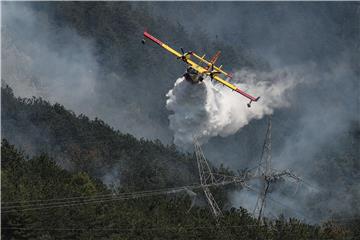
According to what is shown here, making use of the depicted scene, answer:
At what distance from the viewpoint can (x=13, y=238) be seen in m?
82.9

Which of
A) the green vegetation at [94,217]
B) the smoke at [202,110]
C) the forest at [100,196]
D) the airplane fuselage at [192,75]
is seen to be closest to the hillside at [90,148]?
the forest at [100,196]

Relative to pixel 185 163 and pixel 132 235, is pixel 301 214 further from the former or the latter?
pixel 132 235

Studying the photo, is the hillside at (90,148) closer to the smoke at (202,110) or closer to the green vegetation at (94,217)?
the smoke at (202,110)

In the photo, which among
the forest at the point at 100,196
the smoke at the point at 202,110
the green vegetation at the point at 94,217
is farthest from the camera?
the smoke at the point at 202,110

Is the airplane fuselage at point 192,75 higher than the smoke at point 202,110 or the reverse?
the reverse

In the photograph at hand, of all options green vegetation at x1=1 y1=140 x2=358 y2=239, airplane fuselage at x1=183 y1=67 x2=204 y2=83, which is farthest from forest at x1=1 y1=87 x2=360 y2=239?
airplane fuselage at x1=183 y1=67 x2=204 y2=83

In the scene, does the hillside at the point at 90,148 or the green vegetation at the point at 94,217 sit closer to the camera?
the green vegetation at the point at 94,217

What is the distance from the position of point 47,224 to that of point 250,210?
7971cm

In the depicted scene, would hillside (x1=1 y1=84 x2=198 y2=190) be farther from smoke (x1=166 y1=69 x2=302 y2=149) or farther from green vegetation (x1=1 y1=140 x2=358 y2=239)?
green vegetation (x1=1 y1=140 x2=358 y2=239)

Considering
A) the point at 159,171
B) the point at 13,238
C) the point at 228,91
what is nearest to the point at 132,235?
the point at 13,238

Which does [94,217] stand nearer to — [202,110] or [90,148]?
[202,110]

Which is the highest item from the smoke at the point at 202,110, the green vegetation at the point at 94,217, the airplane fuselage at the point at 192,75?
the smoke at the point at 202,110

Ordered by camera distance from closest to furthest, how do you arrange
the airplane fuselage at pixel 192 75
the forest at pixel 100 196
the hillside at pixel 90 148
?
the forest at pixel 100 196, the airplane fuselage at pixel 192 75, the hillside at pixel 90 148

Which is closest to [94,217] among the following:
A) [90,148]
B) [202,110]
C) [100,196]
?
[100,196]
